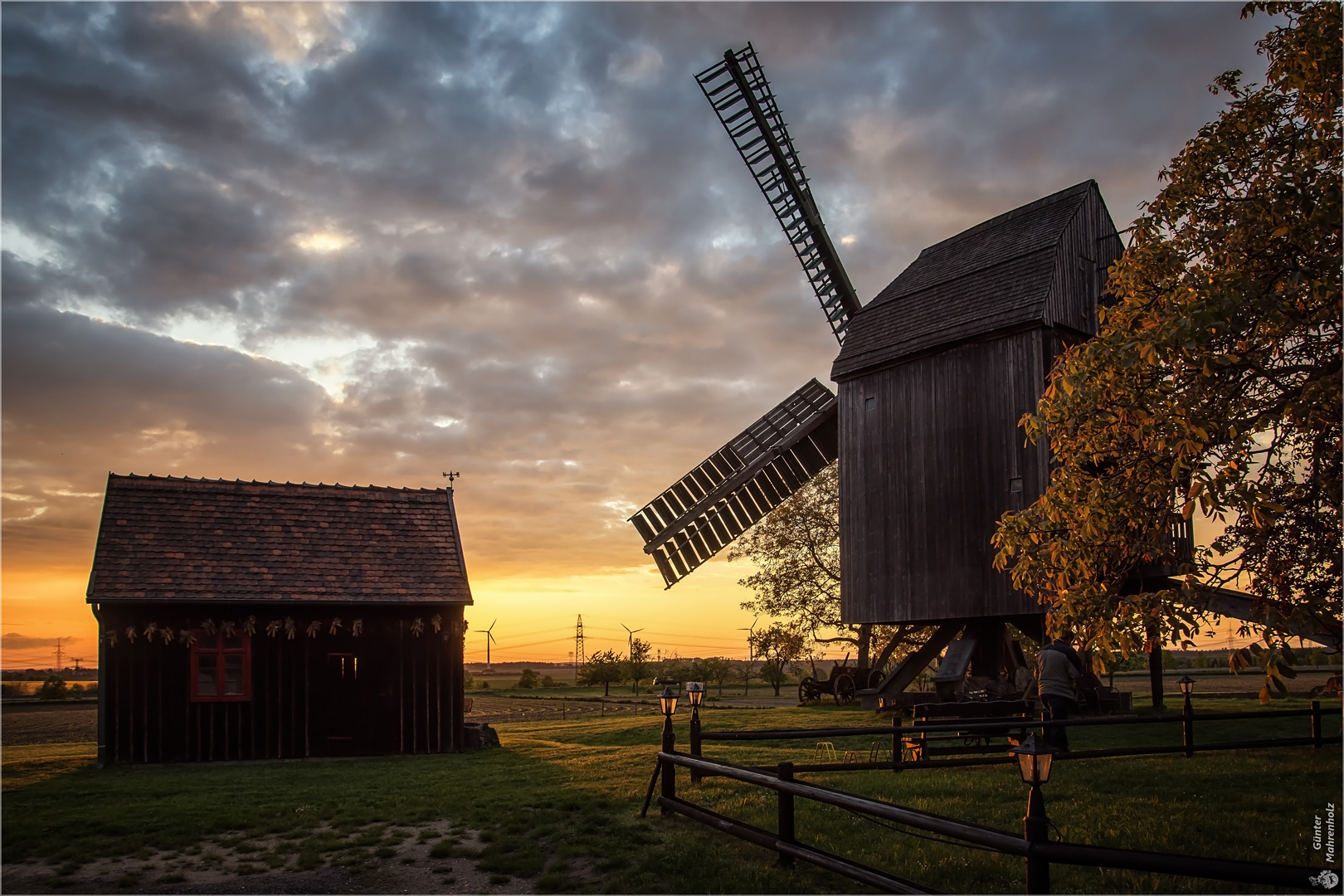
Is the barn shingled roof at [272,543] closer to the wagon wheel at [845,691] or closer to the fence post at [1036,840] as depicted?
the wagon wheel at [845,691]

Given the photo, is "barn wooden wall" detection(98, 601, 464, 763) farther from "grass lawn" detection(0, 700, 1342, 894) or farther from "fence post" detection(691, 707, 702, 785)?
"fence post" detection(691, 707, 702, 785)

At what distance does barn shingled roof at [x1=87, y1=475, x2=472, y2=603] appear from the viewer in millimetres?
17828

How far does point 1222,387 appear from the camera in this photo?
306 inches

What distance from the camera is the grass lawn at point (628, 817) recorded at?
7.93 metres

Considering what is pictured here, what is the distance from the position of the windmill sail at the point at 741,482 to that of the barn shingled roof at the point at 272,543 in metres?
6.14

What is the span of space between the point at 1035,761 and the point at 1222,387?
3802 millimetres

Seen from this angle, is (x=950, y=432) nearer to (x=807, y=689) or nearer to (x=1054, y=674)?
(x=1054, y=674)

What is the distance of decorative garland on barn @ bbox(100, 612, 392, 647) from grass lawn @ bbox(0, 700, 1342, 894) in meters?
2.46

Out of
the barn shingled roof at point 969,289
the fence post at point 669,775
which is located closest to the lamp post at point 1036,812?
the fence post at point 669,775

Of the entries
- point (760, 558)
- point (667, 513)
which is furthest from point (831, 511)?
point (667, 513)

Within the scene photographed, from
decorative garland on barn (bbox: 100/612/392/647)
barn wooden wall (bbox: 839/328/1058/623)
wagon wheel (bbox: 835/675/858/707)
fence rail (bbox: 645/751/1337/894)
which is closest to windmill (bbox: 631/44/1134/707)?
barn wooden wall (bbox: 839/328/1058/623)

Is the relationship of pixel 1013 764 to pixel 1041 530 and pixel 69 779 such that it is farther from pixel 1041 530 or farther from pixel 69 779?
pixel 69 779

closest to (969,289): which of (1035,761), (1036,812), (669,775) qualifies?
(669,775)

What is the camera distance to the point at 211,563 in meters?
18.3
